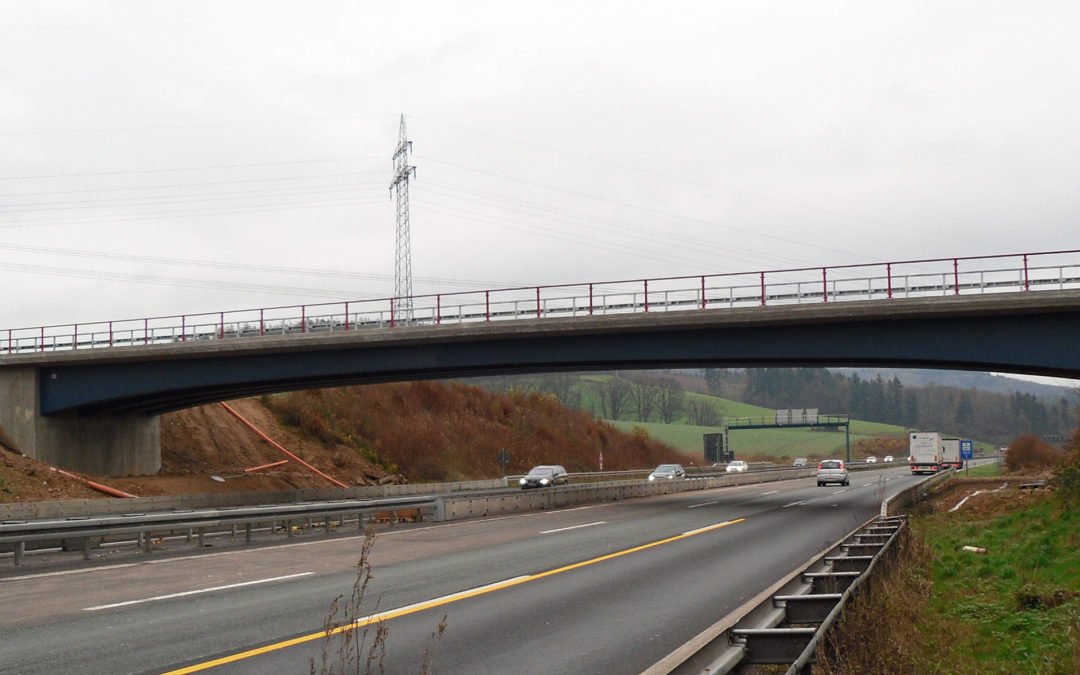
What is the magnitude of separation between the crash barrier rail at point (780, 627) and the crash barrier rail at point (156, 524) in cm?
1290

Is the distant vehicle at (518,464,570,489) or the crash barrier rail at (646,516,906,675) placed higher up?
the crash barrier rail at (646,516,906,675)

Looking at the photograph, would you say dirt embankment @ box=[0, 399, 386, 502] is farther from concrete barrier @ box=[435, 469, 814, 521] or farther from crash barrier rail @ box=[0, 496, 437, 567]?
concrete barrier @ box=[435, 469, 814, 521]

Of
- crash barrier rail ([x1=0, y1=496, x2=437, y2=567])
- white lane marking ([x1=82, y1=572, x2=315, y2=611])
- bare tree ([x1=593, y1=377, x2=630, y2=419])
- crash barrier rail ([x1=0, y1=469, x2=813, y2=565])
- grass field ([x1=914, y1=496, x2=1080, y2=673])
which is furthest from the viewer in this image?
bare tree ([x1=593, y1=377, x2=630, y2=419])

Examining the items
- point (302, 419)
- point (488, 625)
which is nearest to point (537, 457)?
point (302, 419)

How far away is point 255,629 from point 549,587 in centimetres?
454

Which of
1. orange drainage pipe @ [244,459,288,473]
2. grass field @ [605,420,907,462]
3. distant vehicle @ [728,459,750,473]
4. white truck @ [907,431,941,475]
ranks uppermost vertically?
orange drainage pipe @ [244,459,288,473]

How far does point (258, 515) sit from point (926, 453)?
6544cm

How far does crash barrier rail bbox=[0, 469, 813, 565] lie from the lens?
641 inches

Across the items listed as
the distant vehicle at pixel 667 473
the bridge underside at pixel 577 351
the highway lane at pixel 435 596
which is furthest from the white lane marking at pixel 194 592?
the distant vehicle at pixel 667 473

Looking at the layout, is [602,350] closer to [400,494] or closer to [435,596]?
[400,494]

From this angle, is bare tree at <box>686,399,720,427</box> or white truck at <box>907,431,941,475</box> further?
bare tree at <box>686,399,720,427</box>

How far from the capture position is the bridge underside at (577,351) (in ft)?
94.9

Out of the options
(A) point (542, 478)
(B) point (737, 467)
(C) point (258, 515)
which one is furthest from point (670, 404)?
(C) point (258, 515)

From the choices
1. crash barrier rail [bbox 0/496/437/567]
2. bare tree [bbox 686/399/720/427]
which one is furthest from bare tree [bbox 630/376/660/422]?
crash barrier rail [bbox 0/496/437/567]
